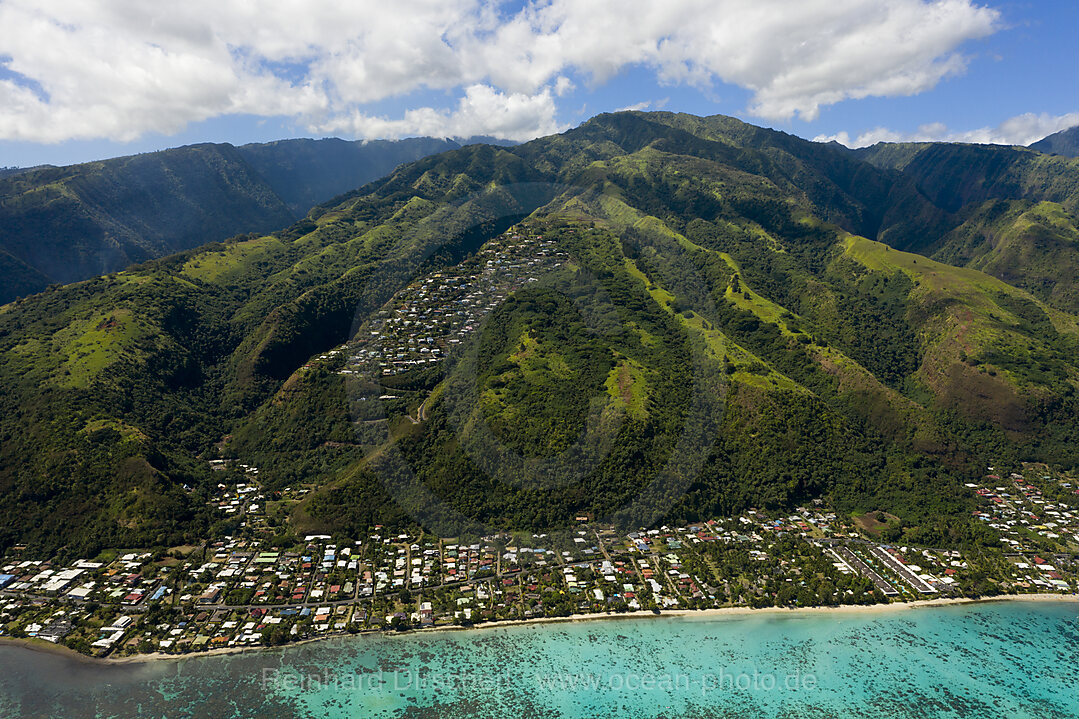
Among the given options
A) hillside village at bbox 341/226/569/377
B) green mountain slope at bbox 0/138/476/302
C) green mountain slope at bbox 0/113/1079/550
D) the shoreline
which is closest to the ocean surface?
the shoreline

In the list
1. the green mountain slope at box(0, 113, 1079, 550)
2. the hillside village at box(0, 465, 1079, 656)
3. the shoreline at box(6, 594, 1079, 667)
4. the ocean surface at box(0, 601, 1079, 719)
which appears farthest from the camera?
the green mountain slope at box(0, 113, 1079, 550)

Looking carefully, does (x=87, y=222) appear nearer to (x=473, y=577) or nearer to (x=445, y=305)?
(x=445, y=305)

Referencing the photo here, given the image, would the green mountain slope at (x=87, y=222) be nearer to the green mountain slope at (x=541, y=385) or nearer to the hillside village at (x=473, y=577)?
the green mountain slope at (x=541, y=385)

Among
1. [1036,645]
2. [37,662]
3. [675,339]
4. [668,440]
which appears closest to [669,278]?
[675,339]

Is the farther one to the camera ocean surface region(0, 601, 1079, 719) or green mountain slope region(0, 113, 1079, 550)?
green mountain slope region(0, 113, 1079, 550)

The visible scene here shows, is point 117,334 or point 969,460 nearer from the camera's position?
point 969,460

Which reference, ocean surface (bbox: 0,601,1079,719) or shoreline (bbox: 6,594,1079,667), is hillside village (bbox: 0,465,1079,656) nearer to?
shoreline (bbox: 6,594,1079,667)

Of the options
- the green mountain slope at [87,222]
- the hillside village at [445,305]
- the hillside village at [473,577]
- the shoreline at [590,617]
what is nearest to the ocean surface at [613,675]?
the shoreline at [590,617]

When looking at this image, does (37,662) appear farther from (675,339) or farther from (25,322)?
(675,339)
